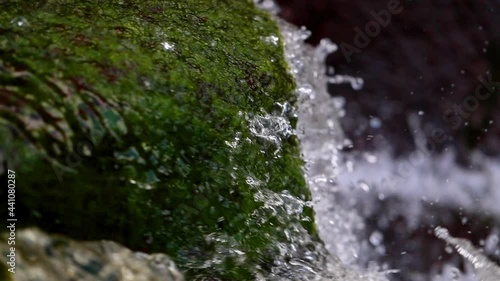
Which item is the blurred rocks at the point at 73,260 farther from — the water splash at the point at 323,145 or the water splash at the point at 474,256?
the water splash at the point at 474,256

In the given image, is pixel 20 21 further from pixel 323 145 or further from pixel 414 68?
pixel 414 68

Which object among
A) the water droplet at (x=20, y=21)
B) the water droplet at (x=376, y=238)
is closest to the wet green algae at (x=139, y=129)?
the water droplet at (x=20, y=21)

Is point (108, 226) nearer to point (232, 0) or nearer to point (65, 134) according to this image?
point (65, 134)

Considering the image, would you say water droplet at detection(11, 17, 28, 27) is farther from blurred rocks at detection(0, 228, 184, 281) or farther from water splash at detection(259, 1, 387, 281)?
water splash at detection(259, 1, 387, 281)

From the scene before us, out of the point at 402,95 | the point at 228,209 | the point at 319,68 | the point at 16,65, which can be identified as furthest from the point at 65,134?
the point at 402,95

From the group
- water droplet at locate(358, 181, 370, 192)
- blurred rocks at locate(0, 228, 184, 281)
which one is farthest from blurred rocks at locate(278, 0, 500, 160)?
blurred rocks at locate(0, 228, 184, 281)

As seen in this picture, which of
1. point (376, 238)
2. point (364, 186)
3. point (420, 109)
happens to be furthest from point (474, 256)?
point (420, 109)
